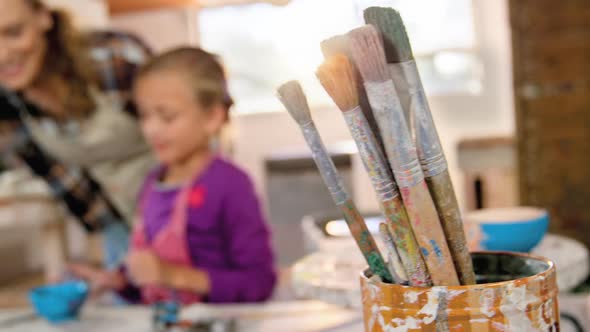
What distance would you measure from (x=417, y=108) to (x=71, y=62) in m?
1.16

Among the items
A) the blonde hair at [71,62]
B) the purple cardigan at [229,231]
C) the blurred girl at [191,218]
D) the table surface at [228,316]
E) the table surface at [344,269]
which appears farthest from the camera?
the blonde hair at [71,62]

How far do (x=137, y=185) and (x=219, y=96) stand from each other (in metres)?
0.55

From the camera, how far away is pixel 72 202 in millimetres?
1484

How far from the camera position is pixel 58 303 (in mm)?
844

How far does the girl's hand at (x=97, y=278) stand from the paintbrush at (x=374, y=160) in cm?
74

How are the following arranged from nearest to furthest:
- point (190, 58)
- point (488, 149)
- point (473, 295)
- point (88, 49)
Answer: point (473, 295) < point (190, 58) < point (88, 49) < point (488, 149)

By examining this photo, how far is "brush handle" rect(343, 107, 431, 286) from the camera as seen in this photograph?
33cm

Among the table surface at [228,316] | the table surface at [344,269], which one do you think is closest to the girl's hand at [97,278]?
the table surface at [228,316]

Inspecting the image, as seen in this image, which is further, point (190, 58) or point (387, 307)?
point (190, 58)

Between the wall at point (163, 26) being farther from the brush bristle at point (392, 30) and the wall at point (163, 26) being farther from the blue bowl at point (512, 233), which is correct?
the brush bristle at point (392, 30)

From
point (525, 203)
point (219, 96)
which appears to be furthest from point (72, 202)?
point (525, 203)

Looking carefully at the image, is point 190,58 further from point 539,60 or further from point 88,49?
point 539,60

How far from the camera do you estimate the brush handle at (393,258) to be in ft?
1.15

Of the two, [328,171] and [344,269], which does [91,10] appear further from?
[328,171]
